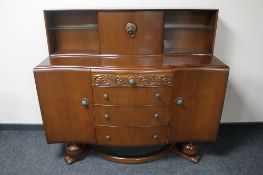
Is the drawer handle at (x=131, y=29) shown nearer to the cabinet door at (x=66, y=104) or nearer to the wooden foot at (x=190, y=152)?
the cabinet door at (x=66, y=104)

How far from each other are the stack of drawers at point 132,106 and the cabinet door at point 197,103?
61mm

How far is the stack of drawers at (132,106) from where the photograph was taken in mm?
1229

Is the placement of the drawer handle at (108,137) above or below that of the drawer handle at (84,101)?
below

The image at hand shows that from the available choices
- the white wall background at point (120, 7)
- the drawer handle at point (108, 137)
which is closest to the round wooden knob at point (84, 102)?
the drawer handle at point (108, 137)

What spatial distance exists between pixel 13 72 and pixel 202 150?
169 cm

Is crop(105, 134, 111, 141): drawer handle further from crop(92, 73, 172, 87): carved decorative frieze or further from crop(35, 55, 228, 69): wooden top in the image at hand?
crop(35, 55, 228, 69): wooden top

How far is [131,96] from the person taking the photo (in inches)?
50.3

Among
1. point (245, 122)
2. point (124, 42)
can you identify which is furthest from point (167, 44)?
point (245, 122)

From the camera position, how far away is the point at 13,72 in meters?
1.73

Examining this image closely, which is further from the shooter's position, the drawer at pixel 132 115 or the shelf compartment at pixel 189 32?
the shelf compartment at pixel 189 32

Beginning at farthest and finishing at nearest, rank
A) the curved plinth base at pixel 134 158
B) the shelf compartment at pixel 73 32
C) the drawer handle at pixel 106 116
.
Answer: the curved plinth base at pixel 134 158 → the shelf compartment at pixel 73 32 → the drawer handle at pixel 106 116

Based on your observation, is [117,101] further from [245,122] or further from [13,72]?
[245,122]

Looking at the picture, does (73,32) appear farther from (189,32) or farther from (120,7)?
(189,32)

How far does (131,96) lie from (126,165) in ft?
1.98
